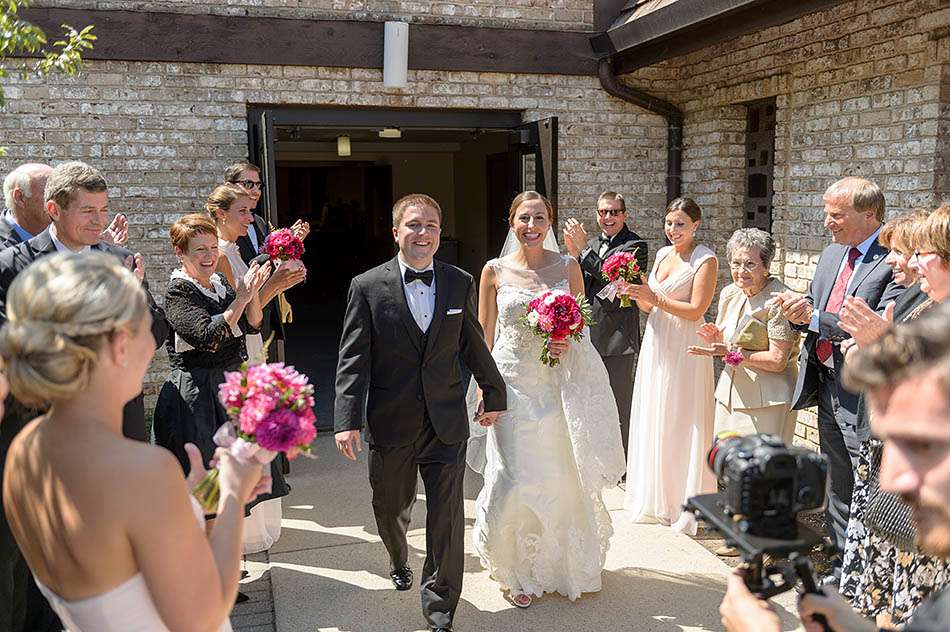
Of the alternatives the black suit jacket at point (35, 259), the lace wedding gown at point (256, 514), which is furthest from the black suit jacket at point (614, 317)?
the black suit jacket at point (35, 259)

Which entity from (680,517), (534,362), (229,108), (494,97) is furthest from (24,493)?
(494,97)

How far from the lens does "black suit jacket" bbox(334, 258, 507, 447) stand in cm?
407

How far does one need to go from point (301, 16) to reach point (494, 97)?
1.96 meters

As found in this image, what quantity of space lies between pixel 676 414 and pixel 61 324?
14.6 feet

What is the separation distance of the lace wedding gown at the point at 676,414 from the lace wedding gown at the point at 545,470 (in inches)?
35.2

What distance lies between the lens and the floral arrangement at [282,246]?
503 centimetres

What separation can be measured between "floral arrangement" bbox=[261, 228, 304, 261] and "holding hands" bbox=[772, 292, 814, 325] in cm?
290

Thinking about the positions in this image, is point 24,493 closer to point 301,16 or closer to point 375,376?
point 375,376

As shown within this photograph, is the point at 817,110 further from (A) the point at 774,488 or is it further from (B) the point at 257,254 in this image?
(A) the point at 774,488

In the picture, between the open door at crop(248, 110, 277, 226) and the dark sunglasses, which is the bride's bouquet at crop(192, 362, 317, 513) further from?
the open door at crop(248, 110, 277, 226)

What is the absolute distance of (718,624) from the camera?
4.20 m

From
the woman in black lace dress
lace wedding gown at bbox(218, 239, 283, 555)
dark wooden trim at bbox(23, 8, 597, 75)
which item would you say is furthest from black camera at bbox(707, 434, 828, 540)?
dark wooden trim at bbox(23, 8, 597, 75)

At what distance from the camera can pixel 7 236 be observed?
161 inches

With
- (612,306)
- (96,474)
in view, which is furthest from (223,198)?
(96,474)
